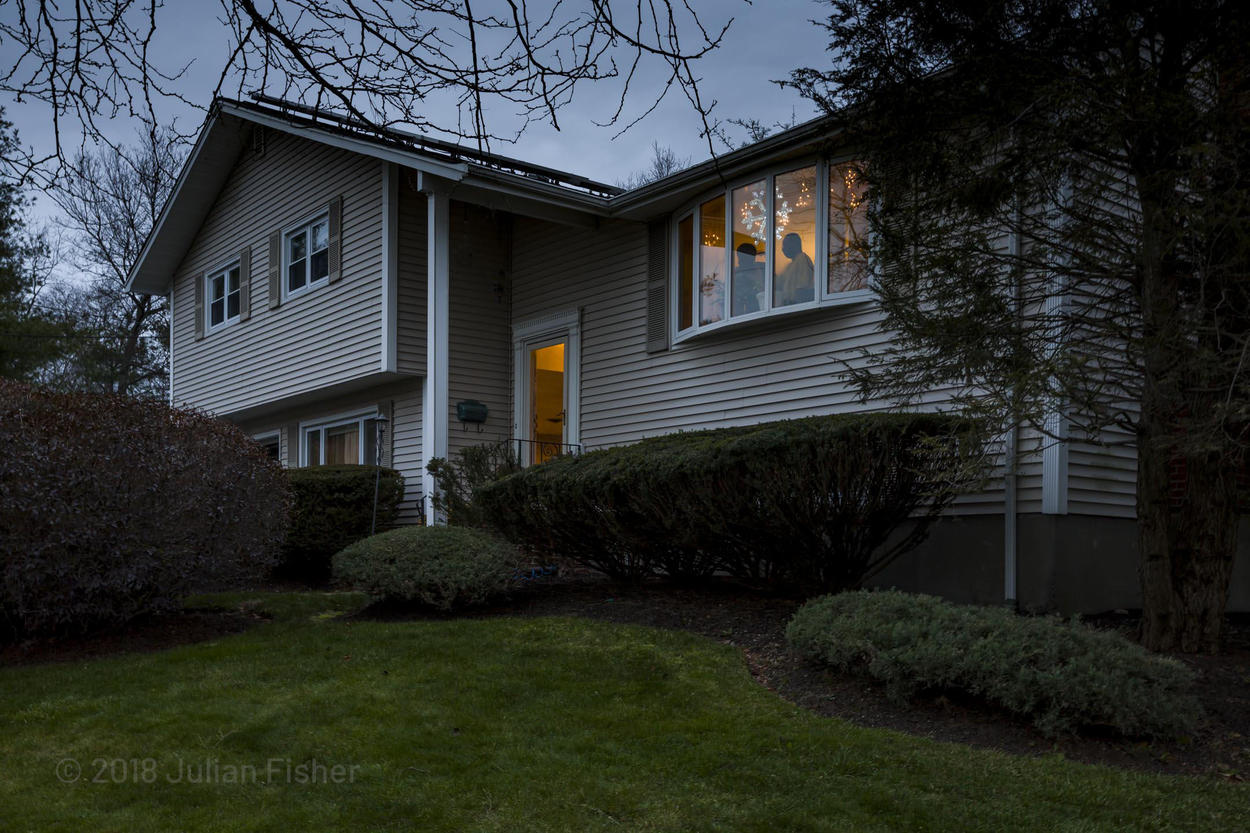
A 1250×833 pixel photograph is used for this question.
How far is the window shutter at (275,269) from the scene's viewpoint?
14.8m

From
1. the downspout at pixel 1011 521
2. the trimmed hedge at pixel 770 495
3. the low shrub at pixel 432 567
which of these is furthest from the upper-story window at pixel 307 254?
the downspout at pixel 1011 521

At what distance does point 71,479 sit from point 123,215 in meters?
22.3

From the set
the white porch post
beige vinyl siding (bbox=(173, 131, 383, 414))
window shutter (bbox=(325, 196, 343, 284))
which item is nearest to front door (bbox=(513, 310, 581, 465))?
the white porch post

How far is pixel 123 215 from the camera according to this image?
86.3 feet

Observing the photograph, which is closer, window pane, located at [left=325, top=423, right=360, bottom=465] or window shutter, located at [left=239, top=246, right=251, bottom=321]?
window pane, located at [left=325, top=423, right=360, bottom=465]

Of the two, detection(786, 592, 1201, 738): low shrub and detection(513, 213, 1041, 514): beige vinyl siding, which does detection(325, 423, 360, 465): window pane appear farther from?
detection(786, 592, 1201, 738): low shrub

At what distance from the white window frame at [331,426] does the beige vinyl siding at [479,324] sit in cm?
131

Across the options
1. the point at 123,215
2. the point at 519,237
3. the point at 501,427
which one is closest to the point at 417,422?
the point at 501,427

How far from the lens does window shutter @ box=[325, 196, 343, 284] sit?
13289 mm

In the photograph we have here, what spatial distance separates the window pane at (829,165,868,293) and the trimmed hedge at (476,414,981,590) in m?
1.94

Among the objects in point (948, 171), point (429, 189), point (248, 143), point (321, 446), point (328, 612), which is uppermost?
point (248, 143)

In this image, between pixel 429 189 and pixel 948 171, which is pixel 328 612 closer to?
pixel 429 189

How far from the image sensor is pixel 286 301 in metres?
14.6

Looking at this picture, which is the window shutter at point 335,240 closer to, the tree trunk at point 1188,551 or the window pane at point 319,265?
the window pane at point 319,265
